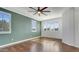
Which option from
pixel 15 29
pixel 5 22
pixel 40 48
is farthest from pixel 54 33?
pixel 5 22

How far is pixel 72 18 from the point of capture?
3984mm

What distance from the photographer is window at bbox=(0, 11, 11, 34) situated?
368 centimetres

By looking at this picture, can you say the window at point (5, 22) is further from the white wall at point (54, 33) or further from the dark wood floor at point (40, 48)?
the white wall at point (54, 33)

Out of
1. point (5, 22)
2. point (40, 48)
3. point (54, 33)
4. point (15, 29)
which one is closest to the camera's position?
point (40, 48)

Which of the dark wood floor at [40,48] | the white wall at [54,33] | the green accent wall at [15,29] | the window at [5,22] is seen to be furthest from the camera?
the white wall at [54,33]

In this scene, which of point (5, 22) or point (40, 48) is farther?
point (5, 22)

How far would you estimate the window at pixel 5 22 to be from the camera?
3.68 meters

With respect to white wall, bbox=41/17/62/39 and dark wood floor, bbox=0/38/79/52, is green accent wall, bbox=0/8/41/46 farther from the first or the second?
white wall, bbox=41/17/62/39

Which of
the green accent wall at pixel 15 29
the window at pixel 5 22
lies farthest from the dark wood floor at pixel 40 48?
the window at pixel 5 22

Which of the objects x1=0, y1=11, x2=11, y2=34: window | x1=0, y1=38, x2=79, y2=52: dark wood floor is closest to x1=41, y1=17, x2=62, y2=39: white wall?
x1=0, y1=38, x2=79, y2=52: dark wood floor

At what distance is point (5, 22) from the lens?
3893mm

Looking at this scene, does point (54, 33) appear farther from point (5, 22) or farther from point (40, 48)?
point (5, 22)
